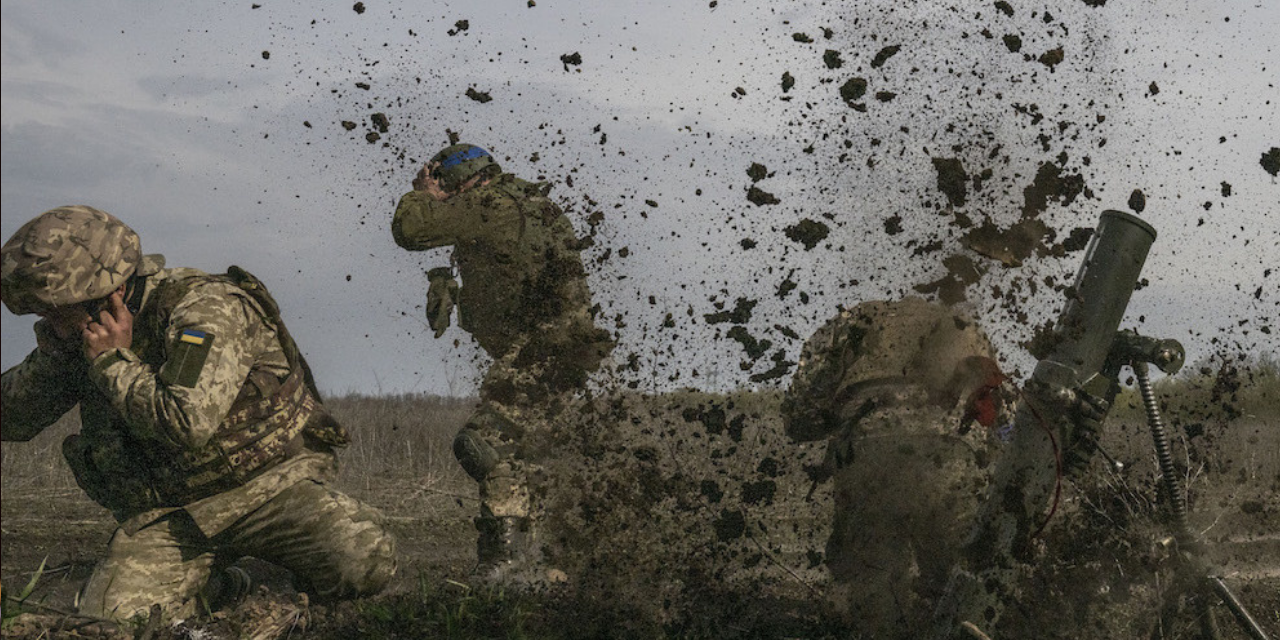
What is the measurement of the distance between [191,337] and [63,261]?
664 millimetres

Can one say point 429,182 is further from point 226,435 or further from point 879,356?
point 879,356

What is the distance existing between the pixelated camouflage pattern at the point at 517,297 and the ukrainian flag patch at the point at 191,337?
6.20 ft

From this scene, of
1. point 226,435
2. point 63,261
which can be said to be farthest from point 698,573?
point 63,261

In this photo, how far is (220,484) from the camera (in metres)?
5.00

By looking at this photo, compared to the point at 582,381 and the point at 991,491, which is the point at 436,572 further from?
the point at 991,491

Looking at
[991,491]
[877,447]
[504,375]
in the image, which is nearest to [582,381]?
[504,375]

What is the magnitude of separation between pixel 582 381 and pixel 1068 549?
8.39ft

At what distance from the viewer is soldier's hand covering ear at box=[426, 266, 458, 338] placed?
638 cm

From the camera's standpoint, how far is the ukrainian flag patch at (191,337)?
4559 mm

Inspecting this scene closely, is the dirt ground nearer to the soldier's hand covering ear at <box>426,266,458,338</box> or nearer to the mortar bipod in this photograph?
the mortar bipod

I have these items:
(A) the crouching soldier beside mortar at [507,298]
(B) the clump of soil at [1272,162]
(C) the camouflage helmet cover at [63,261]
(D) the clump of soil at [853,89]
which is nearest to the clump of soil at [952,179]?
(D) the clump of soil at [853,89]

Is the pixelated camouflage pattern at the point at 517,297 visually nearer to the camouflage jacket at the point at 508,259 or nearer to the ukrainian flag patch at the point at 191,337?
the camouflage jacket at the point at 508,259

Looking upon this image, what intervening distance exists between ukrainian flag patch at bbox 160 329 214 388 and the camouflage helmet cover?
20.6 inches

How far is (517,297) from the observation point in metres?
6.57
